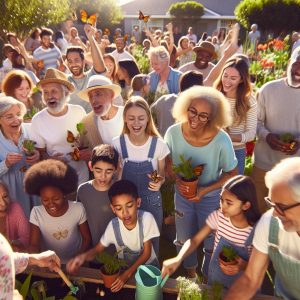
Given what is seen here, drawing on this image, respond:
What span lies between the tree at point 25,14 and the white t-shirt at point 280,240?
1113 centimetres

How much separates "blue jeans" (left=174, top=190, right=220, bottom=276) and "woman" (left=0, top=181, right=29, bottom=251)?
49.5 inches

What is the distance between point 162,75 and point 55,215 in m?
2.84

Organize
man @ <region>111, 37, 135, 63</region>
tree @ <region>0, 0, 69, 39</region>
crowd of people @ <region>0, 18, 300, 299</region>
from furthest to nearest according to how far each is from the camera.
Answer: tree @ <region>0, 0, 69, 39</region>
man @ <region>111, 37, 135, 63</region>
crowd of people @ <region>0, 18, 300, 299</region>

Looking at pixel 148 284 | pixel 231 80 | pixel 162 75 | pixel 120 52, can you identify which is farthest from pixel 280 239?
pixel 120 52

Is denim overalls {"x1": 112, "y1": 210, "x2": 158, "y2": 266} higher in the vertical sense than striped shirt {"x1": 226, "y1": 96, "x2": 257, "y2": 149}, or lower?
lower

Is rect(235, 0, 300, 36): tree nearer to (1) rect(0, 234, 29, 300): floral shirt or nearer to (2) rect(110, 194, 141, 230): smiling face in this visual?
(2) rect(110, 194, 141, 230): smiling face

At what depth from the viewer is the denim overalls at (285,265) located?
1879mm

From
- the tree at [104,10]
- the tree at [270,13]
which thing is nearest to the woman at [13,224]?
the tree at [270,13]

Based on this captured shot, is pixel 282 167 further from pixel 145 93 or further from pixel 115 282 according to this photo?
pixel 145 93

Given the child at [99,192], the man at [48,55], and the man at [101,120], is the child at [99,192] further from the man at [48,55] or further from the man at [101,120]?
the man at [48,55]

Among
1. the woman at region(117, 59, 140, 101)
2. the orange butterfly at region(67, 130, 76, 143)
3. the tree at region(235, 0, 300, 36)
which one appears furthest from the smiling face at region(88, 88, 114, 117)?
the tree at region(235, 0, 300, 36)

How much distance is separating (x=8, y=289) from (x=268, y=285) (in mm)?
2551

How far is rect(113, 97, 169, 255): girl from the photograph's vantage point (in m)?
2.84

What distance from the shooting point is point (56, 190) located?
260 cm
